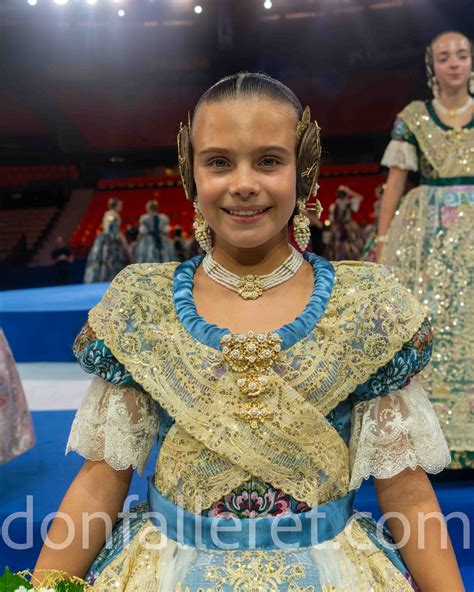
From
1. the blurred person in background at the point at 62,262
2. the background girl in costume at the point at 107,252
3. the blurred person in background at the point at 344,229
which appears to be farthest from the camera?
the background girl in costume at the point at 107,252

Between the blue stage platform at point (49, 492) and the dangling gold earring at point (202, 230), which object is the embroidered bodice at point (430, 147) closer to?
the blue stage platform at point (49, 492)

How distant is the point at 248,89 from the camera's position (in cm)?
102

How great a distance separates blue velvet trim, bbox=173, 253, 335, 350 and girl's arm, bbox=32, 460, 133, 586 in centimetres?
24

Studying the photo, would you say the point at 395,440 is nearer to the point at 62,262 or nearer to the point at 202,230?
the point at 202,230

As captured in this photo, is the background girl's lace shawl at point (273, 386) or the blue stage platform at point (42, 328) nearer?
the background girl's lace shawl at point (273, 386)

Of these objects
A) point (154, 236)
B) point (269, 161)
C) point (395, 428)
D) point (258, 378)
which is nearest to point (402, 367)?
point (395, 428)

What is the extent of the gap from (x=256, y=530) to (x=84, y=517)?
0.25 meters

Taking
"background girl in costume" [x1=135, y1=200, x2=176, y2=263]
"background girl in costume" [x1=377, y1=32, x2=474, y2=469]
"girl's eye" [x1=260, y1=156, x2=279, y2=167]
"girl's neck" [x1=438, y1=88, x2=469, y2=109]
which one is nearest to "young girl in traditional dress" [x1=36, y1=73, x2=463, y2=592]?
"girl's eye" [x1=260, y1=156, x2=279, y2=167]

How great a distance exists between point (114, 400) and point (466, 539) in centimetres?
123

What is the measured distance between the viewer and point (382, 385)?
3.44ft

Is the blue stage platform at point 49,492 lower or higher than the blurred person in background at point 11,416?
lower

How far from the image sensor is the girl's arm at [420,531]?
3.34 ft

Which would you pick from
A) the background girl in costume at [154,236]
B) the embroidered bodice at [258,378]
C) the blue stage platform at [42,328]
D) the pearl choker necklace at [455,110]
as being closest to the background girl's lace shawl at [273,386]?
the embroidered bodice at [258,378]

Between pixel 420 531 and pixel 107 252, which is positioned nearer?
pixel 420 531
